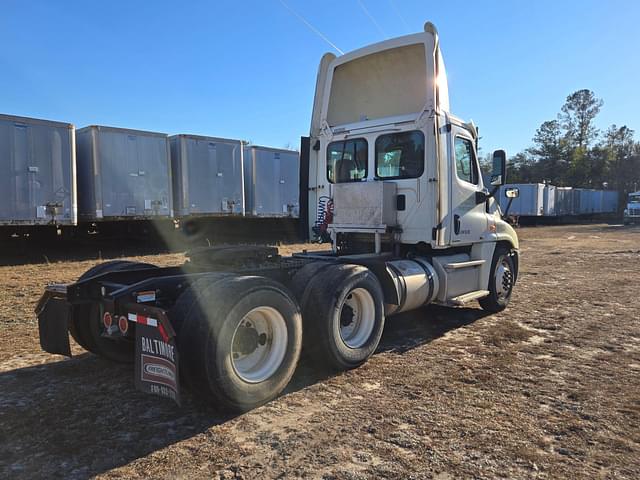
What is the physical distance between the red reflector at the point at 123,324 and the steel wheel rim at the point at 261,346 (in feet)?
2.90

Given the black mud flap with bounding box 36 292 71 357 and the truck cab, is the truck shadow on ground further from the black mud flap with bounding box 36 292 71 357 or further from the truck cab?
the truck cab

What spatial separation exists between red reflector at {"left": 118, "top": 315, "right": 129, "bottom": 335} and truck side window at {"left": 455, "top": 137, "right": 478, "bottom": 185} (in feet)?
15.7

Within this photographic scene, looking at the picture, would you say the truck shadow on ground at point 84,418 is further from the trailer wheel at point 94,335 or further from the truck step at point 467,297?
the truck step at point 467,297

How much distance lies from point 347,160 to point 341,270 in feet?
8.76

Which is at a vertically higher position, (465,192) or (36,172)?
(36,172)

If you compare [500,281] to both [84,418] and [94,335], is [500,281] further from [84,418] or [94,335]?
[84,418]

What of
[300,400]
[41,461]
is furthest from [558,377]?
[41,461]

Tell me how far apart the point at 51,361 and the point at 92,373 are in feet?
2.23

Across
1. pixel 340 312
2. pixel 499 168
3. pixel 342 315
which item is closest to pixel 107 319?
Result: pixel 340 312

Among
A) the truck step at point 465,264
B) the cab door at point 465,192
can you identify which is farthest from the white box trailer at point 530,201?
the truck step at point 465,264

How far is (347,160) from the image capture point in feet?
23.6

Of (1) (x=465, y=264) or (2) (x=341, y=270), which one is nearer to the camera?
(2) (x=341, y=270)

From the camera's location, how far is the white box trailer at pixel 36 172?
1227 centimetres

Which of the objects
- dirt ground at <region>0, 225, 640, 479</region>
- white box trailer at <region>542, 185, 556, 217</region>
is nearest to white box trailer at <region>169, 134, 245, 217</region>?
dirt ground at <region>0, 225, 640, 479</region>
